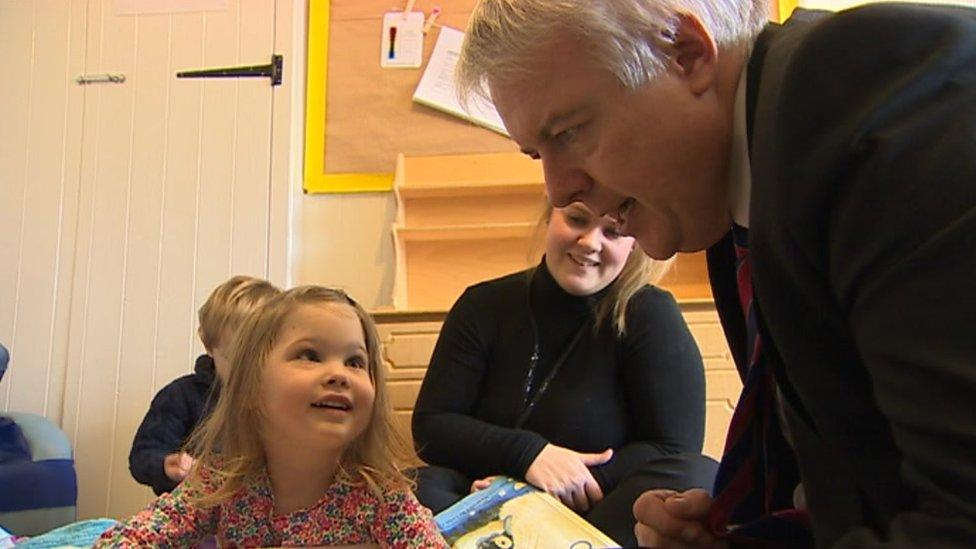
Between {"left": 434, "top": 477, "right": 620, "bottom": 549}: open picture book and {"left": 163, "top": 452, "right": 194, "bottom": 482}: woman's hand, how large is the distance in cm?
81

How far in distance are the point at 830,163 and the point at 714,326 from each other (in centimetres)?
144

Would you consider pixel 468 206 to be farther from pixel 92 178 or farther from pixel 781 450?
pixel 781 450

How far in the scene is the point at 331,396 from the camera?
1.12 m

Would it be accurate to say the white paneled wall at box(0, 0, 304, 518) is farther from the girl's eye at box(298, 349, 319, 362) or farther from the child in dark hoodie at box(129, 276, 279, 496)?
the girl's eye at box(298, 349, 319, 362)

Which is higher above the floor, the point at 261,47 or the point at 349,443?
the point at 261,47

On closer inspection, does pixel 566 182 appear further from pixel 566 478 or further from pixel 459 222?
pixel 459 222

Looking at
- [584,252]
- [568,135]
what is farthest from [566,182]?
[584,252]

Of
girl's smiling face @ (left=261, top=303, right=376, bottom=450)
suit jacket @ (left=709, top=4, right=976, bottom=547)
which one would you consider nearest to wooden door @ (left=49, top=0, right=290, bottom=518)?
girl's smiling face @ (left=261, top=303, right=376, bottom=450)

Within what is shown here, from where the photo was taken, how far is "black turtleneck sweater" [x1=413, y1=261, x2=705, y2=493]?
1.42m

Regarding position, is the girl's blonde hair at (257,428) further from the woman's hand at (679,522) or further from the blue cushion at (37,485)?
the blue cushion at (37,485)

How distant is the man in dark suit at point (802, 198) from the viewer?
0.42m

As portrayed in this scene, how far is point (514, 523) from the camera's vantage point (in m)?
1.14

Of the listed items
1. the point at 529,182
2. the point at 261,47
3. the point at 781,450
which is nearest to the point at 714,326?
the point at 529,182

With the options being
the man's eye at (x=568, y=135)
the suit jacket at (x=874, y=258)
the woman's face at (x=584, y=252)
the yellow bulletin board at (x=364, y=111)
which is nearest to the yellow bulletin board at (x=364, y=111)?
the yellow bulletin board at (x=364, y=111)
